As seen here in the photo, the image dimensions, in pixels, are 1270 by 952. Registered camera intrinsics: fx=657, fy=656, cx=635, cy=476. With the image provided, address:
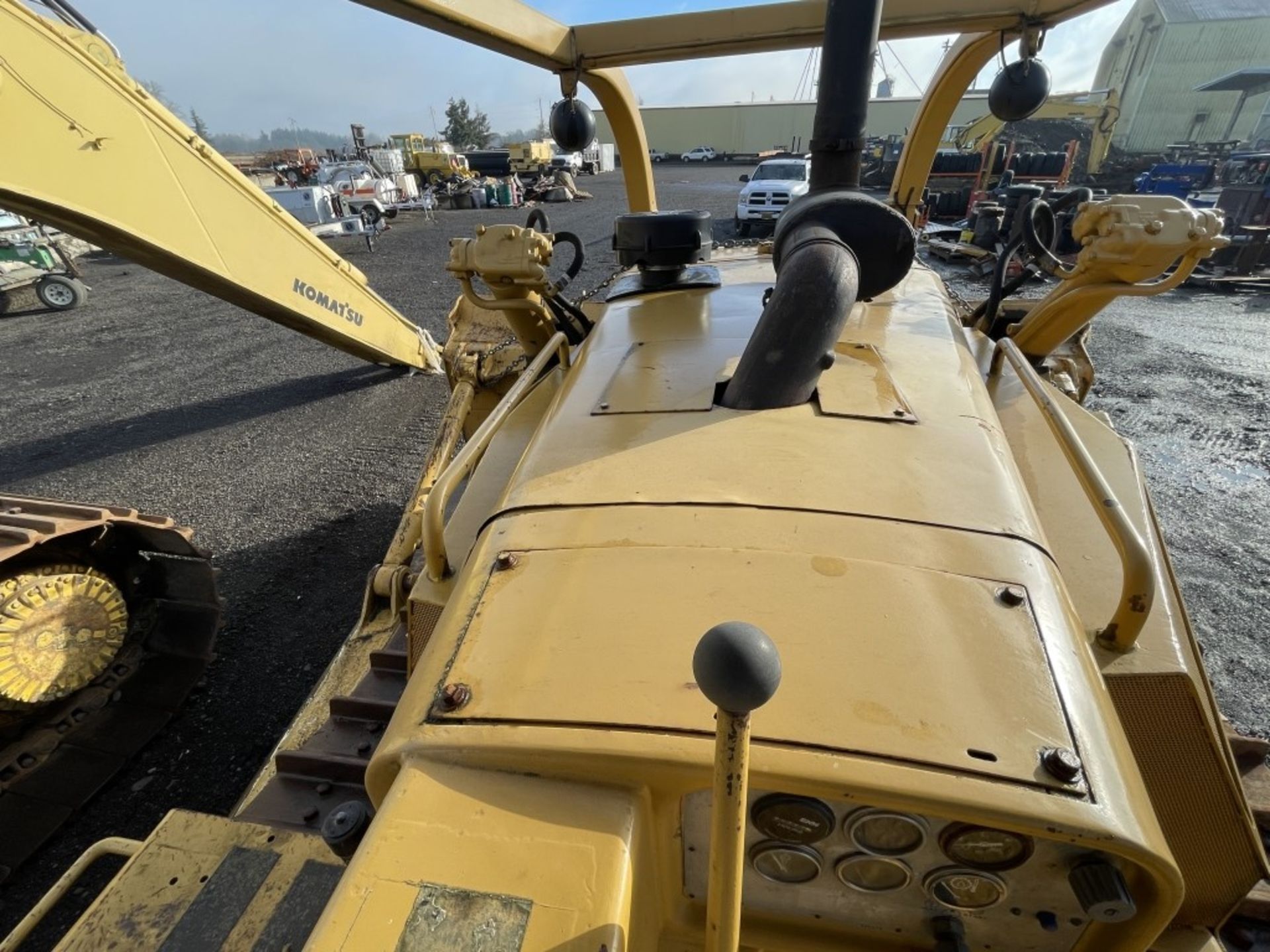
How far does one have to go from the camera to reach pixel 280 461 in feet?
21.6

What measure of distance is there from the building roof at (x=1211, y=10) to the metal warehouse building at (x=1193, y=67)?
39mm

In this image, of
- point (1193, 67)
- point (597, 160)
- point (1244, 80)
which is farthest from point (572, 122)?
point (1193, 67)

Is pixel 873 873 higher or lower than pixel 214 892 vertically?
higher

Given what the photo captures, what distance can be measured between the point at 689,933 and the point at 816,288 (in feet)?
5.85

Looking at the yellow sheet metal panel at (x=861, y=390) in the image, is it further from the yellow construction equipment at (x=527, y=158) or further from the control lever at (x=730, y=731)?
the yellow construction equipment at (x=527, y=158)

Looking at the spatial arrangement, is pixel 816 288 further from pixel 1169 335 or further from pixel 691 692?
pixel 1169 335

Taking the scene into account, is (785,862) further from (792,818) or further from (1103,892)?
(1103,892)

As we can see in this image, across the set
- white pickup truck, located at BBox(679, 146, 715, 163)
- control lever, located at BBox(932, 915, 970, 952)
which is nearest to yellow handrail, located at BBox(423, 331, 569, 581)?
control lever, located at BBox(932, 915, 970, 952)

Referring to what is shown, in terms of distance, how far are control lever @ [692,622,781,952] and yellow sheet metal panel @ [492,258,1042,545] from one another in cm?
93

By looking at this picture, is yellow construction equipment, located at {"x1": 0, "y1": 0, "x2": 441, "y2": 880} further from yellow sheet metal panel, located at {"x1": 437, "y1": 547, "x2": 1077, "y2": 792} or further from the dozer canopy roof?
the dozer canopy roof

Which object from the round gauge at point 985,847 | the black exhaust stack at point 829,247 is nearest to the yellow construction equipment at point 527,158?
the black exhaust stack at point 829,247

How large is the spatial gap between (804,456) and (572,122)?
2945mm

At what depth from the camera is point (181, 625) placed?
12.1ft

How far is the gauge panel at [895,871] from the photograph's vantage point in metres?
1.18
